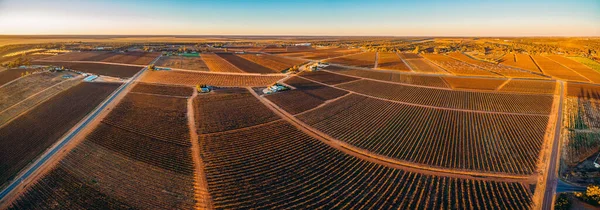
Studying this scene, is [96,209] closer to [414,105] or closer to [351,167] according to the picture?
[351,167]

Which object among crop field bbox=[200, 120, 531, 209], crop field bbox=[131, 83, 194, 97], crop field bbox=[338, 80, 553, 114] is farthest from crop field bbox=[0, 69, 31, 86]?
crop field bbox=[338, 80, 553, 114]

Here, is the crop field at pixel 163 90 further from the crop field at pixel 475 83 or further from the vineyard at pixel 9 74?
the crop field at pixel 475 83

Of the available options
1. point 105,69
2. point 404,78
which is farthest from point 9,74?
point 404,78

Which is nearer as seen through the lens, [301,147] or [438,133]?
[301,147]

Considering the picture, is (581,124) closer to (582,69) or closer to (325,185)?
(325,185)

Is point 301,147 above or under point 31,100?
under

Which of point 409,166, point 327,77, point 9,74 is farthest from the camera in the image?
point 327,77

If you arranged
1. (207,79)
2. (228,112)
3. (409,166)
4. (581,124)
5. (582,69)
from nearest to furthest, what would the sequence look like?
(409,166) → (581,124) → (228,112) → (207,79) → (582,69)

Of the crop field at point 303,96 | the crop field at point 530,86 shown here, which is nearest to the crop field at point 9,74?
the crop field at point 303,96
